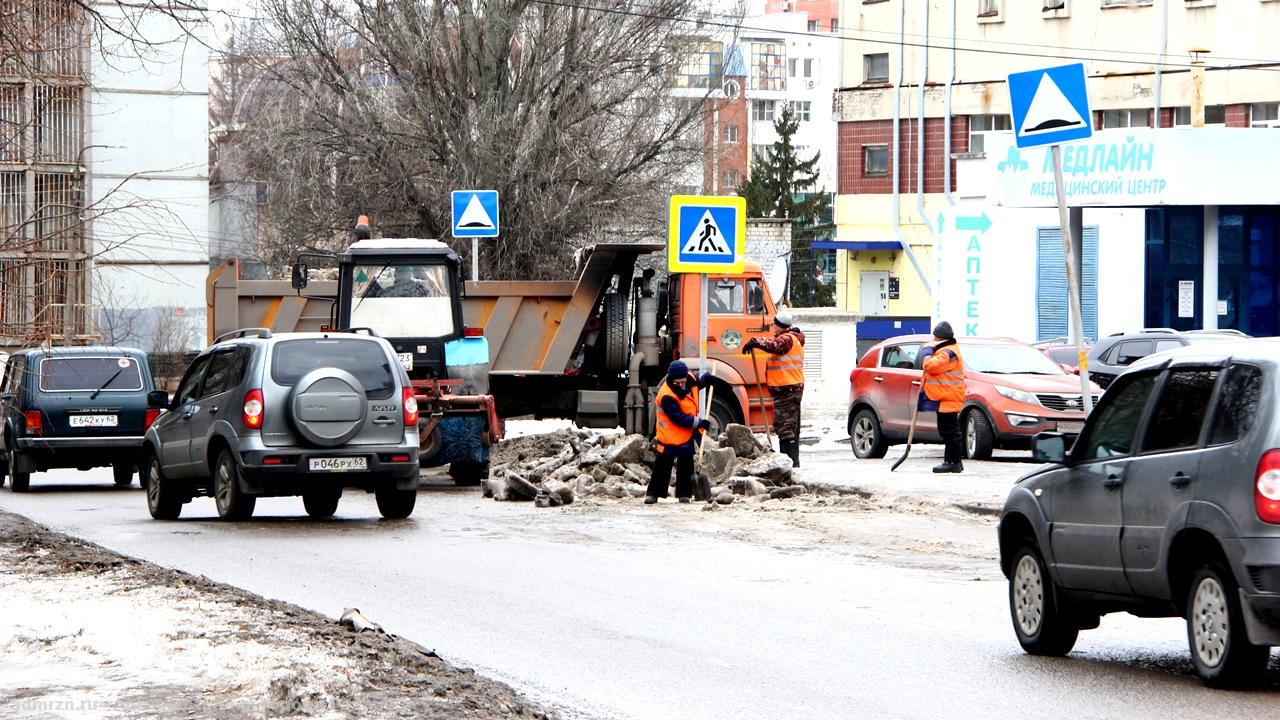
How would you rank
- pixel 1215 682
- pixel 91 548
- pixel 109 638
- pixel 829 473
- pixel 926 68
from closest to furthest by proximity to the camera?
pixel 1215 682 < pixel 109 638 < pixel 91 548 < pixel 829 473 < pixel 926 68

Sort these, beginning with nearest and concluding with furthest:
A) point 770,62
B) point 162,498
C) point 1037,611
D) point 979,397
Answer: point 1037,611 < point 162,498 < point 979,397 < point 770,62

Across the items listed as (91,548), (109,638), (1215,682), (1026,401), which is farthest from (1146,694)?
(1026,401)

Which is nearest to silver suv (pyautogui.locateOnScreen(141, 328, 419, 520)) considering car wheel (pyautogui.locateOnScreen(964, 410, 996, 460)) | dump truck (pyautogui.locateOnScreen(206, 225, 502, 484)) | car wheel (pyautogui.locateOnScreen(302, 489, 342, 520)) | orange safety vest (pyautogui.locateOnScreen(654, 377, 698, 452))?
car wheel (pyautogui.locateOnScreen(302, 489, 342, 520))

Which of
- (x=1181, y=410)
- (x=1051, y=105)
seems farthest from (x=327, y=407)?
(x=1181, y=410)

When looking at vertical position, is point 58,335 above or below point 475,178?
below

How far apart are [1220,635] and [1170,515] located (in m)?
0.56

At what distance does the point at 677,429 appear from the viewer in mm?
17891

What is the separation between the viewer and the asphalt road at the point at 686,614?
776 centimetres

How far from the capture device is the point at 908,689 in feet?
26.0

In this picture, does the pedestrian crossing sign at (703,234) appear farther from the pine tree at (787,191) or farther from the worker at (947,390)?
the pine tree at (787,191)

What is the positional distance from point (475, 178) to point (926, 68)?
→ 1246 inches

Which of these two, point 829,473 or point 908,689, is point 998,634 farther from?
point 829,473

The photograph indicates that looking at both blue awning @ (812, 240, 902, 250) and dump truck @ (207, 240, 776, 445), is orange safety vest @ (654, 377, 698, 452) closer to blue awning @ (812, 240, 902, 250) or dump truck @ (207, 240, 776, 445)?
dump truck @ (207, 240, 776, 445)

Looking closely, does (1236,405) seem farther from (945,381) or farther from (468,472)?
(468,472)
